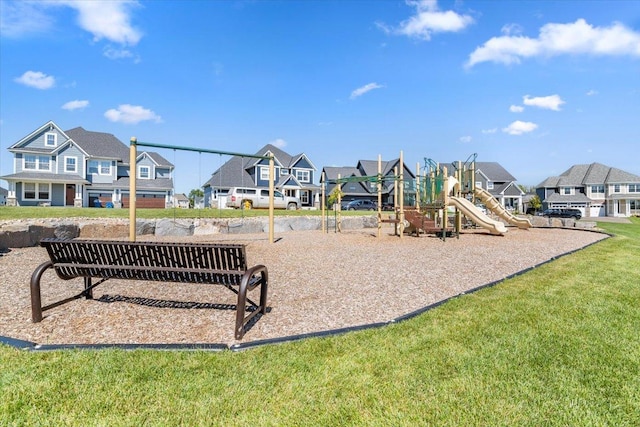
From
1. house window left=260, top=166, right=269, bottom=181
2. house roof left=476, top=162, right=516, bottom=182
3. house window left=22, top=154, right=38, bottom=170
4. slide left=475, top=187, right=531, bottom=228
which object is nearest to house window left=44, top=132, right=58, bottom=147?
house window left=22, top=154, right=38, bottom=170

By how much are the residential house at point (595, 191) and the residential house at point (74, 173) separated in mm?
59957

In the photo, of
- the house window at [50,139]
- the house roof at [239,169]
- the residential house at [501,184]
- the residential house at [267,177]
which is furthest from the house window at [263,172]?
the residential house at [501,184]

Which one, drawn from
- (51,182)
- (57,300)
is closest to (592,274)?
(57,300)

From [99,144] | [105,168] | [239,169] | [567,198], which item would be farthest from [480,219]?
[567,198]

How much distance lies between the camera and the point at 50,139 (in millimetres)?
33000

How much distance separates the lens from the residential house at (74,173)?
3114 cm

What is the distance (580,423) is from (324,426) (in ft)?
5.48

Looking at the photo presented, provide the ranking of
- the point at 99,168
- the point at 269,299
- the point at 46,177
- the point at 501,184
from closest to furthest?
the point at 269,299, the point at 46,177, the point at 99,168, the point at 501,184

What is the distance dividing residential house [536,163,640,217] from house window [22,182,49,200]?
6851cm

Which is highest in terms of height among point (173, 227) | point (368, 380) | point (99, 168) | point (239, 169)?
point (239, 169)

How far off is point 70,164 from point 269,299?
36.4m

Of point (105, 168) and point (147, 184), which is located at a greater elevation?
point (105, 168)

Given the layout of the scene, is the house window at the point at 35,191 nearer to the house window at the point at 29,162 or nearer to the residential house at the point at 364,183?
the house window at the point at 29,162

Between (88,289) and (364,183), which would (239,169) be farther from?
(88,289)
